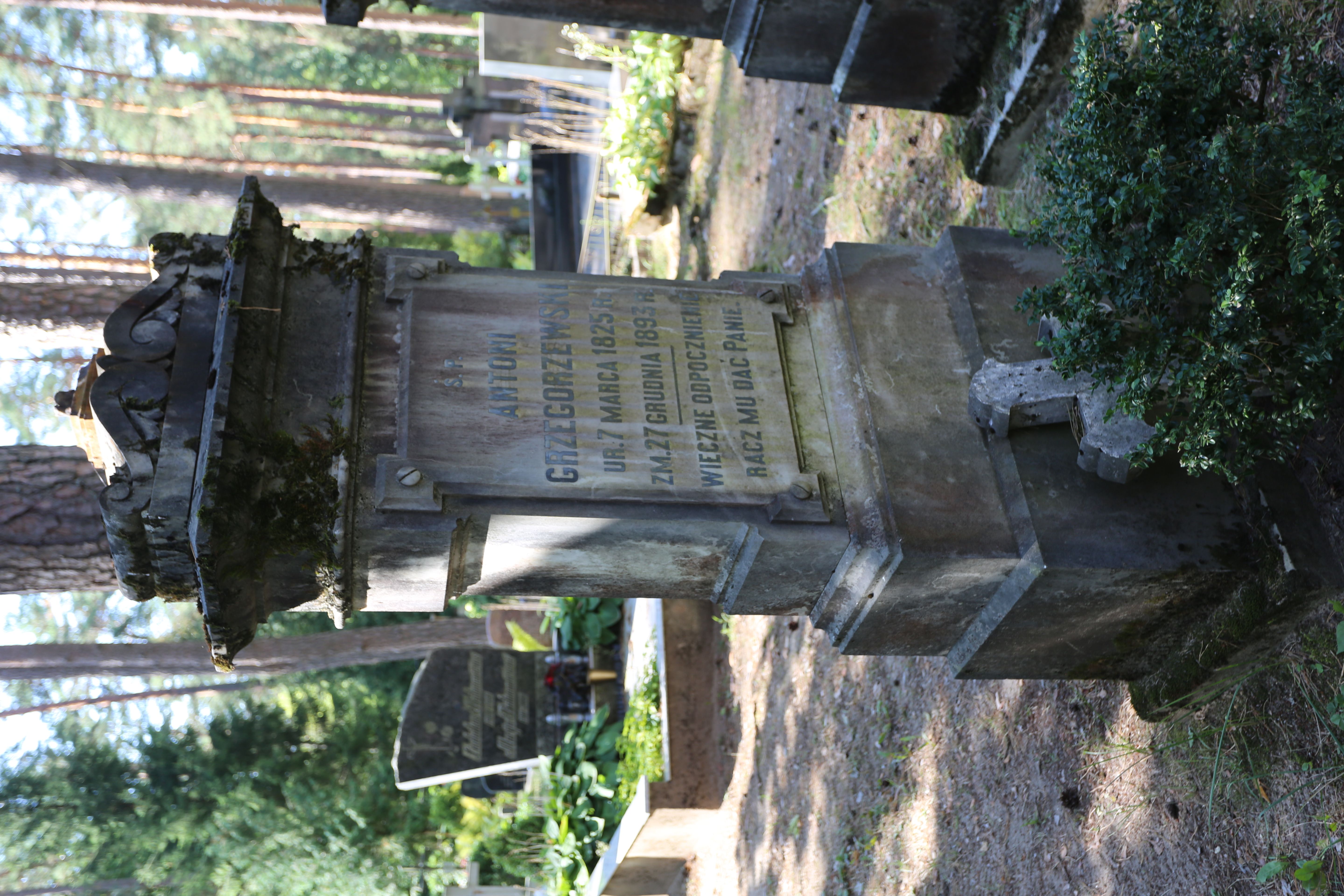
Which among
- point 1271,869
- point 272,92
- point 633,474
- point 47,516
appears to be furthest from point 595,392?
point 272,92

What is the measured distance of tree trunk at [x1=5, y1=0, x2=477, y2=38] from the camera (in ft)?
44.0

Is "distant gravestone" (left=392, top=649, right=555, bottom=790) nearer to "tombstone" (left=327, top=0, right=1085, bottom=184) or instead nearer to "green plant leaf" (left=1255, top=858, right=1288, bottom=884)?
"tombstone" (left=327, top=0, right=1085, bottom=184)

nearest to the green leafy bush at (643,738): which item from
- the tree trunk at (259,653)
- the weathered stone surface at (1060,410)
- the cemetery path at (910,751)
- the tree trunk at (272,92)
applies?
the cemetery path at (910,751)

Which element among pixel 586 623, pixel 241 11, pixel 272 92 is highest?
pixel 272 92

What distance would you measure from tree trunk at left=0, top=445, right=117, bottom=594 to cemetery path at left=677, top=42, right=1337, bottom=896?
15.0ft

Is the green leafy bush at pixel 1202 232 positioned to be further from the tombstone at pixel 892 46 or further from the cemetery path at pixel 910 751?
the tombstone at pixel 892 46

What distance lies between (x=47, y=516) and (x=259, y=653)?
710 centimetres

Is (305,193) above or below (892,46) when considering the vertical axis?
above

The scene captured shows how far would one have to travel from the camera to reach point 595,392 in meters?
3.62

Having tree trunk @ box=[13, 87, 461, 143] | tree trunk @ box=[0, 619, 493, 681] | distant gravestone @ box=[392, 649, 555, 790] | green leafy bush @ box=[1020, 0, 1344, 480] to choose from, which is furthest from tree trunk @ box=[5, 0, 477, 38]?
green leafy bush @ box=[1020, 0, 1344, 480]

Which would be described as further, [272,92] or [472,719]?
[272,92]

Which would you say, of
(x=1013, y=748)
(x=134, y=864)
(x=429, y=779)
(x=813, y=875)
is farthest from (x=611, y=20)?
(x=134, y=864)

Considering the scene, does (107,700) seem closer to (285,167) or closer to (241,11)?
(241,11)

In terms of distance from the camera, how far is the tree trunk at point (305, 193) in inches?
466
